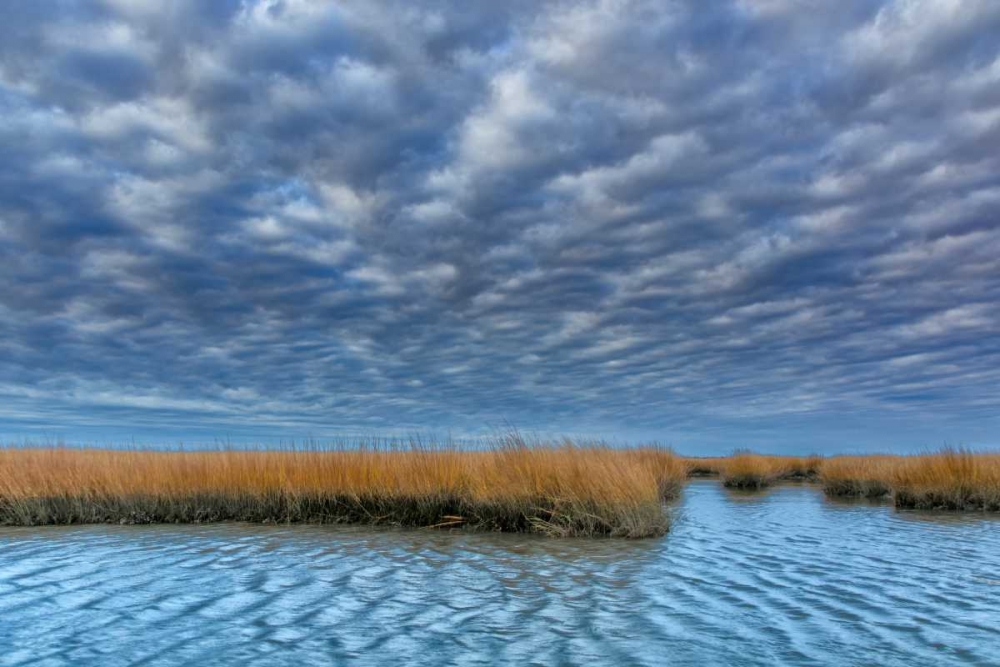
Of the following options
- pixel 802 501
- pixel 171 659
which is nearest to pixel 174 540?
pixel 171 659

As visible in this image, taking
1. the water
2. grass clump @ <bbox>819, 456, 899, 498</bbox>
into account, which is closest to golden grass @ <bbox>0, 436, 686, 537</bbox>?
the water

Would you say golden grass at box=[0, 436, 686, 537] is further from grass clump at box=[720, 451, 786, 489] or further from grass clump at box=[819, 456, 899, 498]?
grass clump at box=[720, 451, 786, 489]

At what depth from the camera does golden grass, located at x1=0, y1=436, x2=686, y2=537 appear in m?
10.9

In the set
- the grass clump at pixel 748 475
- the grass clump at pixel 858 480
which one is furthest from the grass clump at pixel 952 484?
the grass clump at pixel 748 475

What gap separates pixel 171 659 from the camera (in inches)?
174

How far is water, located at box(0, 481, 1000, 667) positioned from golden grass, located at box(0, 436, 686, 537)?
947 millimetres

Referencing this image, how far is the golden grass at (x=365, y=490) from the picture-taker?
10.9m

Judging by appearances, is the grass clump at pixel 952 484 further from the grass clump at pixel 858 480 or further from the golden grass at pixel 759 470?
the golden grass at pixel 759 470

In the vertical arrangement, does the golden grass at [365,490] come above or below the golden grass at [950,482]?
above

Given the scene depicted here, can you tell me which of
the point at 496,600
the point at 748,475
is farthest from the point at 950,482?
the point at 496,600

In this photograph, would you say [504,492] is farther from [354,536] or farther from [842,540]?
[842,540]

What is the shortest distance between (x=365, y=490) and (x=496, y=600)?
718 cm

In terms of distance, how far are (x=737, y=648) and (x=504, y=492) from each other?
7.03m

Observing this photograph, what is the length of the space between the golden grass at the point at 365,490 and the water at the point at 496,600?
947 millimetres
